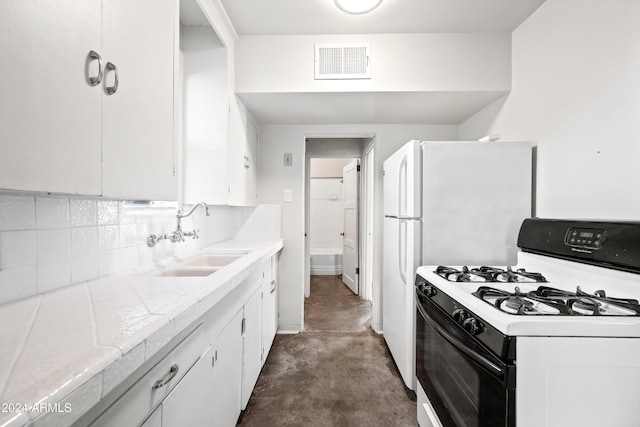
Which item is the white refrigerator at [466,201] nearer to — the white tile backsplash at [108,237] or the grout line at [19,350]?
the white tile backsplash at [108,237]

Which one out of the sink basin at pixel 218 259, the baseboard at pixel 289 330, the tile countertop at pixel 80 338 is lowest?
the baseboard at pixel 289 330

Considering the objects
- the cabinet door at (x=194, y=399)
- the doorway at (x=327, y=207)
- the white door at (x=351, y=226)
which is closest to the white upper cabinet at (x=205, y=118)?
the cabinet door at (x=194, y=399)

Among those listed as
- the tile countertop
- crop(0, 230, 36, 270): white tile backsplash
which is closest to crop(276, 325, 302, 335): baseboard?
the tile countertop

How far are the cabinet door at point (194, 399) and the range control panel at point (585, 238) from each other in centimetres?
160

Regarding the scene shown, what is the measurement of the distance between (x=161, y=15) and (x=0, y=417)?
1347 mm

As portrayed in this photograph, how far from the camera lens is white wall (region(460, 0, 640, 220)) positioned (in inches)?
48.1

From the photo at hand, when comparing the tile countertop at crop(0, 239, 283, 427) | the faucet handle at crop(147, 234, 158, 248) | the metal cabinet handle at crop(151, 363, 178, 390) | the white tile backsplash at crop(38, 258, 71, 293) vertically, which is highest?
the faucet handle at crop(147, 234, 158, 248)

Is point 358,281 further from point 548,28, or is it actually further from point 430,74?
point 548,28

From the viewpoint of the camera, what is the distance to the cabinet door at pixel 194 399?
814 mm

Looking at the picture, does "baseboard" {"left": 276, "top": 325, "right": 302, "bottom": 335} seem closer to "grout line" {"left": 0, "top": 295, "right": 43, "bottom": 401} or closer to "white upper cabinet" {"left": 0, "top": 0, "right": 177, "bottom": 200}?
"white upper cabinet" {"left": 0, "top": 0, "right": 177, "bottom": 200}

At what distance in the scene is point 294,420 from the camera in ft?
5.45

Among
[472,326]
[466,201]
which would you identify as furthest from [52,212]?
[466,201]

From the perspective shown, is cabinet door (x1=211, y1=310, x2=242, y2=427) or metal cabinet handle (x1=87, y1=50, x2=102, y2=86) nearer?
metal cabinet handle (x1=87, y1=50, x2=102, y2=86)

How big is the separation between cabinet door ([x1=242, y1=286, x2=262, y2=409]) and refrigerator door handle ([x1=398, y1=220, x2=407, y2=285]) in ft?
3.22
